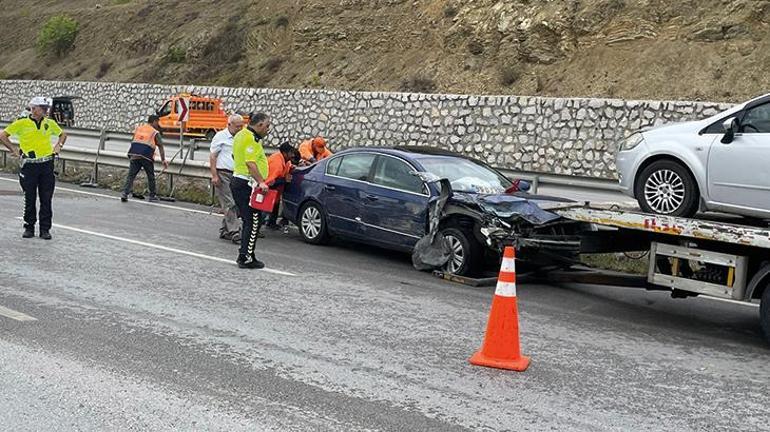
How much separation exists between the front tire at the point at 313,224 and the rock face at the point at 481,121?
34.7 ft

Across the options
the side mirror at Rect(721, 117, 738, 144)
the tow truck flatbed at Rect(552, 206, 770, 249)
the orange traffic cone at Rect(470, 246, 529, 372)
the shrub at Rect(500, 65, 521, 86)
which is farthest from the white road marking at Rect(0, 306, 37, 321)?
the shrub at Rect(500, 65, 521, 86)

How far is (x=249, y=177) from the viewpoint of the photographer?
33.9 ft

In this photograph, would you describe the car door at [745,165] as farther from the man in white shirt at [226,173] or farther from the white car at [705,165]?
the man in white shirt at [226,173]

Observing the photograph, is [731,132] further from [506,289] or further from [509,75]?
[509,75]

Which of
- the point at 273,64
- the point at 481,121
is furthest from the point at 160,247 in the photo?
the point at 273,64

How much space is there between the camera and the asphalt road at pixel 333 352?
5.31 meters

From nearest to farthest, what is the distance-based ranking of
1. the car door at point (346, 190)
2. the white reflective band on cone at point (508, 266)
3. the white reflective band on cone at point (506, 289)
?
the white reflective band on cone at point (506, 289) < the white reflective band on cone at point (508, 266) < the car door at point (346, 190)

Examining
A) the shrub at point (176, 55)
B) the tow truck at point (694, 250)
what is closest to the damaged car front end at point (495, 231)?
the tow truck at point (694, 250)

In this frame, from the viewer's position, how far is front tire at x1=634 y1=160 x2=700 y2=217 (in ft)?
27.6

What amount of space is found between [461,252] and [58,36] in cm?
4039

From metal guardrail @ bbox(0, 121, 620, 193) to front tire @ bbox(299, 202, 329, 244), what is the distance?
9.92ft

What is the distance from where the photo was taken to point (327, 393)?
567 cm

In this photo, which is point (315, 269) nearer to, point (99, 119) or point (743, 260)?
point (743, 260)

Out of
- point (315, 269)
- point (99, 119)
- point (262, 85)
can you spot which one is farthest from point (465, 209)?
point (99, 119)
